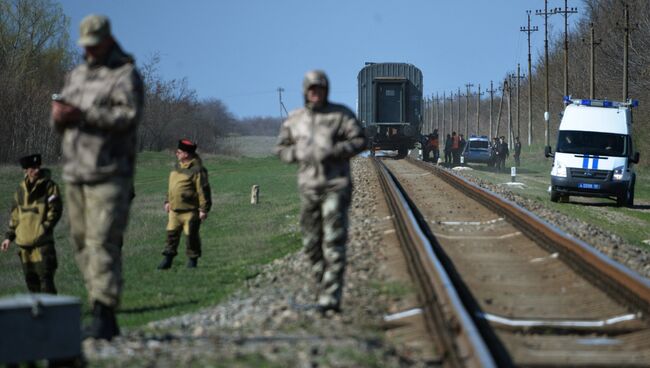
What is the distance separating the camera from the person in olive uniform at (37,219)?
11.3 metres

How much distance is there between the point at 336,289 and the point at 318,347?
4.92 feet

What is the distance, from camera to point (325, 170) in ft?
28.1

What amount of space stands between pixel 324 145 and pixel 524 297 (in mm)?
2635

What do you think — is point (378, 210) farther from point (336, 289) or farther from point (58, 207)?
point (336, 289)

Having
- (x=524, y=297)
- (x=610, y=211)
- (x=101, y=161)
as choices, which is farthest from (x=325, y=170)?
(x=610, y=211)

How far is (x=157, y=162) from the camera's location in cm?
6644

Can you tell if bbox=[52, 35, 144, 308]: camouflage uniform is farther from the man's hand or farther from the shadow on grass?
the shadow on grass

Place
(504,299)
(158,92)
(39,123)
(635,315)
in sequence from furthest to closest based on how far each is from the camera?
(158,92)
(39,123)
(504,299)
(635,315)

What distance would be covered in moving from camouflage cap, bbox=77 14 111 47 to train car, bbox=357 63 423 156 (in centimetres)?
3965

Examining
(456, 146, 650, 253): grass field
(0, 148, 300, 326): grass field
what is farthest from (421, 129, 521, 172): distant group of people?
(0, 148, 300, 326): grass field

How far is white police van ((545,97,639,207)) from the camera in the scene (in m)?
28.9

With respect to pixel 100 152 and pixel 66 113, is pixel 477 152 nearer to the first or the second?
pixel 100 152

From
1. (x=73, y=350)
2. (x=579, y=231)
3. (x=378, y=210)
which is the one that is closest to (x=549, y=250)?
(x=579, y=231)

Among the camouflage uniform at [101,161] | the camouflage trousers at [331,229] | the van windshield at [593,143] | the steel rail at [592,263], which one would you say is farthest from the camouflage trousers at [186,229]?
the van windshield at [593,143]
